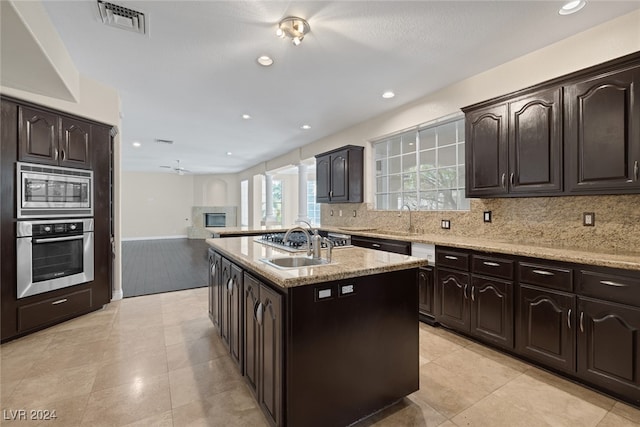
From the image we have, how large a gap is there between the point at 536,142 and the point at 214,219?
38.9 ft

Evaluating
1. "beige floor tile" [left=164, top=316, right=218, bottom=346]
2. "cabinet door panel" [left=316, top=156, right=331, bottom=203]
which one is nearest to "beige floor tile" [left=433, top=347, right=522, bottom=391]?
"beige floor tile" [left=164, top=316, right=218, bottom=346]

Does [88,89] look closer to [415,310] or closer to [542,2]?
[415,310]

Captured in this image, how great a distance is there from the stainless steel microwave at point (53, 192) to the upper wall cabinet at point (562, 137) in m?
4.25

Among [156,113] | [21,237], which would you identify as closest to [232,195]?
[156,113]

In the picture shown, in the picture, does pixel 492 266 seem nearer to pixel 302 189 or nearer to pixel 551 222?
pixel 551 222

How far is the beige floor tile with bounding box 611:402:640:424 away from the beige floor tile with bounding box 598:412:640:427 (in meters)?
0.04

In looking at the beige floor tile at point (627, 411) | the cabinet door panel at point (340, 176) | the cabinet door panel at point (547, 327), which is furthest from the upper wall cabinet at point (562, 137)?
the cabinet door panel at point (340, 176)

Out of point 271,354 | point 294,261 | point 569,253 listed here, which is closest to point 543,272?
point 569,253

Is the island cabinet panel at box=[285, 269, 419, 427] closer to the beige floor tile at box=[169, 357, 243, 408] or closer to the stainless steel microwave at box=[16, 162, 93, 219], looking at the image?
the beige floor tile at box=[169, 357, 243, 408]

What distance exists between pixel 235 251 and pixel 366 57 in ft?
7.25

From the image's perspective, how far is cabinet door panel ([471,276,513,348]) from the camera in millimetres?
2400

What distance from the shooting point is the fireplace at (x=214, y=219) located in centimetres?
1233

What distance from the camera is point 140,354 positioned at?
8.30 feet

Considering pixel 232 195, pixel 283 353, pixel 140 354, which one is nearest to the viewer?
pixel 283 353
